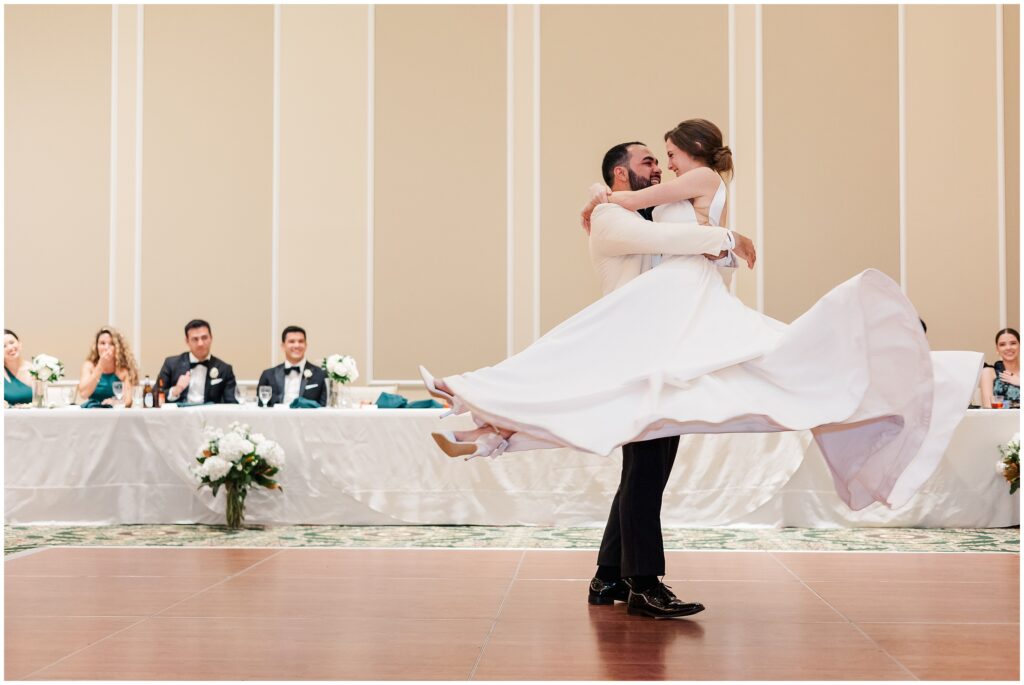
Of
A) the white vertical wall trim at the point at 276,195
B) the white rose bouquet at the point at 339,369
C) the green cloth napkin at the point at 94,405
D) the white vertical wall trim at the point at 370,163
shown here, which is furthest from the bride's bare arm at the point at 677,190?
the white vertical wall trim at the point at 276,195

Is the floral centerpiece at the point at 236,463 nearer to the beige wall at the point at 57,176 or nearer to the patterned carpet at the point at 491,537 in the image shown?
the patterned carpet at the point at 491,537

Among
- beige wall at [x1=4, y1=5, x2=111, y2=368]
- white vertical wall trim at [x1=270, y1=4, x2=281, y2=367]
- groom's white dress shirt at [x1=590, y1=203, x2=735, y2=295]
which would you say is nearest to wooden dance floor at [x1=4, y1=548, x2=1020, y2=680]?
groom's white dress shirt at [x1=590, y1=203, x2=735, y2=295]

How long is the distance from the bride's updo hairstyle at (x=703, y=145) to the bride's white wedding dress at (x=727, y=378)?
42cm

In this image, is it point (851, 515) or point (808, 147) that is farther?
point (808, 147)

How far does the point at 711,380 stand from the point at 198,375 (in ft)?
16.5

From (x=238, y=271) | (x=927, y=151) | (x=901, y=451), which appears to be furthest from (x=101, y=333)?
(x=927, y=151)

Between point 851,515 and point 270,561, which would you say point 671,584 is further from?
point 851,515

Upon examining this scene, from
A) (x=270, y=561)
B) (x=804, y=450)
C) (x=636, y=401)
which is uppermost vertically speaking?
(x=636, y=401)

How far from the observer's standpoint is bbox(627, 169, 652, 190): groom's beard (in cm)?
342

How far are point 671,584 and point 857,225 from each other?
593 cm

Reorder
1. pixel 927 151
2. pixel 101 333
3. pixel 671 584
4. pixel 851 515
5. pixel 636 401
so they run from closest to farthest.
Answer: pixel 636 401 → pixel 671 584 → pixel 851 515 → pixel 101 333 → pixel 927 151

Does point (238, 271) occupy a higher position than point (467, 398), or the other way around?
point (238, 271)

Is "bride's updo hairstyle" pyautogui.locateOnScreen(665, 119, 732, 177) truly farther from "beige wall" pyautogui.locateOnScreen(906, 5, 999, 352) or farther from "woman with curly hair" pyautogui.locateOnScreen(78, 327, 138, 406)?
"beige wall" pyautogui.locateOnScreen(906, 5, 999, 352)

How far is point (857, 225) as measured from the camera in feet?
29.6
